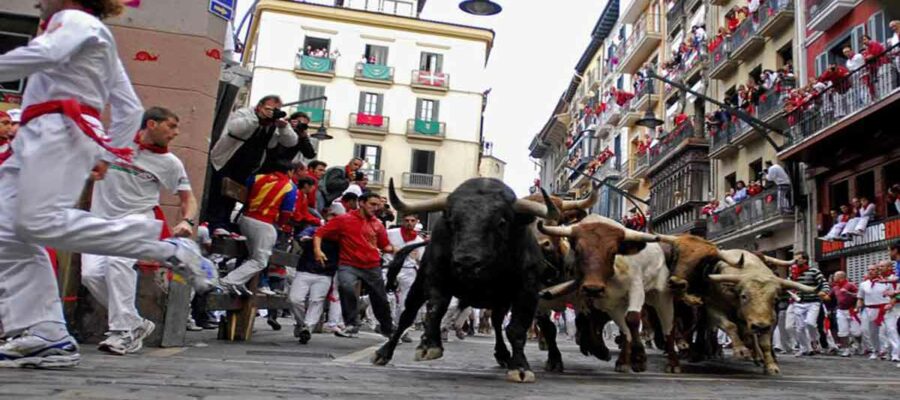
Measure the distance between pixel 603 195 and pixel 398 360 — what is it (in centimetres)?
4722

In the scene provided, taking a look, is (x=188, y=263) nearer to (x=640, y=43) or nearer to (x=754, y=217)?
(x=754, y=217)

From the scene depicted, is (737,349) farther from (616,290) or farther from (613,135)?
(613,135)

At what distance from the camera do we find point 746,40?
3188 cm

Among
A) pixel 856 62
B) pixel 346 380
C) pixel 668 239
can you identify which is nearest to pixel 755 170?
pixel 856 62

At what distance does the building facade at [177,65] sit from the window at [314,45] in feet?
159

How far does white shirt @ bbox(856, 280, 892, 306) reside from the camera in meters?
15.4

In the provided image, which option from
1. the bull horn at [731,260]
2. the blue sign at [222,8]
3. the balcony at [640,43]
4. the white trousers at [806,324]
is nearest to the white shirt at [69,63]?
the blue sign at [222,8]

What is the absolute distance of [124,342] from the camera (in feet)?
21.8

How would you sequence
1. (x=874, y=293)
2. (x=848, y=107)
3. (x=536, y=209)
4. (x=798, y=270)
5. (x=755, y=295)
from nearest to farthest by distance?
(x=536, y=209) < (x=755, y=295) < (x=798, y=270) < (x=874, y=293) < (x=848, y=107)

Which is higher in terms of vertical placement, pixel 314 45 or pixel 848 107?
pixel 314 45

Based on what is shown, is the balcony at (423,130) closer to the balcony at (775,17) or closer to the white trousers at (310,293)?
the balcony at (775,17)

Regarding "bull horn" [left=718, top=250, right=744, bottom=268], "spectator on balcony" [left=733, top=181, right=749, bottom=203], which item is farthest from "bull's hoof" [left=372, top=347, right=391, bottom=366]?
"spectator on balcony" [left=733, top=181, right=749, bottom=203]

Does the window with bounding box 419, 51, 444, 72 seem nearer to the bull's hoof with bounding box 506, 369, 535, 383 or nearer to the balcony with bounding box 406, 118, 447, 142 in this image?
the balcony with bounding box 406, 118, 447, 142

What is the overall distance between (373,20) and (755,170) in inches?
1224
